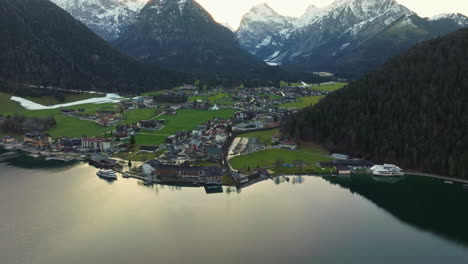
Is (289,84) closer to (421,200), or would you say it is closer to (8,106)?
(8,106)

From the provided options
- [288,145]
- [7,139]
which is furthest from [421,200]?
[7,139]

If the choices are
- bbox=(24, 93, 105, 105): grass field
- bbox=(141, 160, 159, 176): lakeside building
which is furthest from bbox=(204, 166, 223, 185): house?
bbox=(24, 93, 105, 105): grass field

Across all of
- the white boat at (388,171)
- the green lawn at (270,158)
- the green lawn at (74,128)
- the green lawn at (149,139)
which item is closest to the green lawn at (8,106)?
the green lawn at (74,128)

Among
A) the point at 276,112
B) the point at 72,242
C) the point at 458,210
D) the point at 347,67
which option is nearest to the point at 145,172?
the point at 72,242

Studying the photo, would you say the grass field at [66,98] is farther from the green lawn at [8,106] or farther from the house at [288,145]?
the house at [288,145]

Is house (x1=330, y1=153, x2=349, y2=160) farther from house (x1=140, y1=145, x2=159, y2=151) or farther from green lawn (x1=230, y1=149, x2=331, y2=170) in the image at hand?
house (x1=140, y1=145, x2=159, y2=151)

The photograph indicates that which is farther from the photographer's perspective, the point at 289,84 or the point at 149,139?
the point at 289,84

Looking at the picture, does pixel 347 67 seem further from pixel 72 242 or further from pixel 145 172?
pixel 72 242
